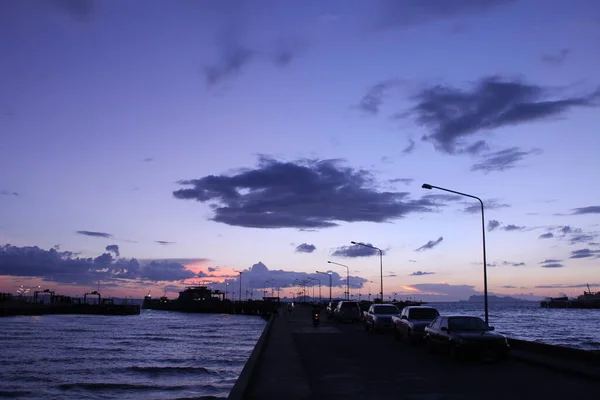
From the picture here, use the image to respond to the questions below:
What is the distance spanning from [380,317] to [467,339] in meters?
16.0

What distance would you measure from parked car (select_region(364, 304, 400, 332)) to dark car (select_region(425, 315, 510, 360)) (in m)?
12.4

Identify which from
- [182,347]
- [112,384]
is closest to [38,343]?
[182,347]

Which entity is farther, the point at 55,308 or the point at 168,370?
the point at 55,308

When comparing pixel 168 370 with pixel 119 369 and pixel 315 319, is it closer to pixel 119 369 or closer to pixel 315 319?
pixel 119 369

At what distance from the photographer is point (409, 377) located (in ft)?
51.6

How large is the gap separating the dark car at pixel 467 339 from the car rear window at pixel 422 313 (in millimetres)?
5726

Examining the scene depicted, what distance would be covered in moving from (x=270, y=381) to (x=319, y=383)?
1.30 m

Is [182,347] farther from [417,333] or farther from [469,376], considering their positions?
[469,376]

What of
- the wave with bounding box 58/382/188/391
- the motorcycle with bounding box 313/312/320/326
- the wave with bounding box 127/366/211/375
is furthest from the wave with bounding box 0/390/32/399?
the motorcycle with bounding box 313/312/320/326

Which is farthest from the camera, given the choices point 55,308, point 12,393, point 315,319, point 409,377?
point 55,308

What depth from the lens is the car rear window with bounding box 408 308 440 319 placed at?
28.0 metres

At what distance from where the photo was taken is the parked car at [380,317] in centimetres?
3481

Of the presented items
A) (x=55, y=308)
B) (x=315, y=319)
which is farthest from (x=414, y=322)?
(x=55, y=308)

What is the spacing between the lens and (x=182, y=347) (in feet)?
169
